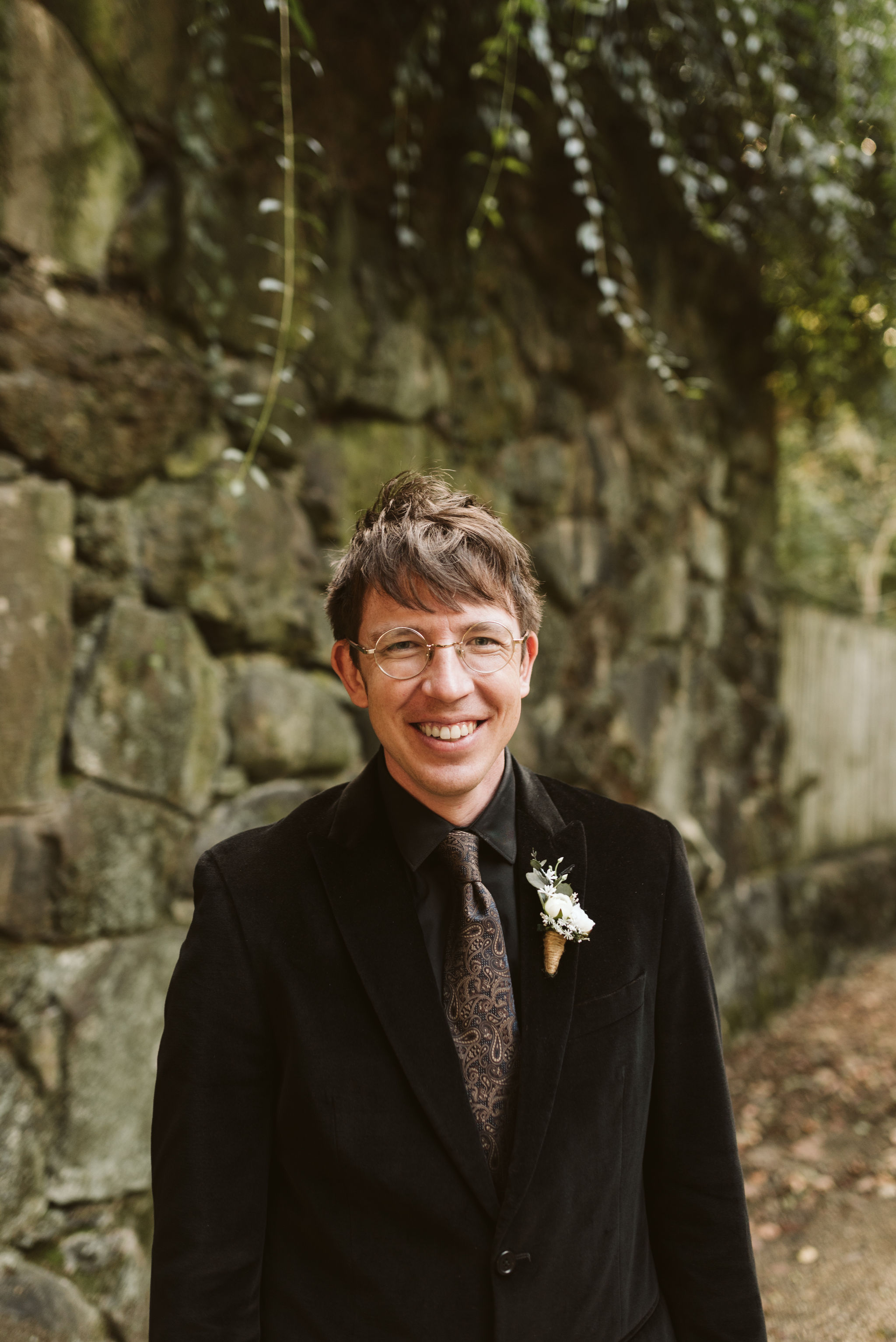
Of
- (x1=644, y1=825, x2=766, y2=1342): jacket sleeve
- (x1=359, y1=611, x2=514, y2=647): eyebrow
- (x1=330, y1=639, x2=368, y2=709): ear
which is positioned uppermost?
(x1=359, y1=611, x2=514, y2=647): eyebrow

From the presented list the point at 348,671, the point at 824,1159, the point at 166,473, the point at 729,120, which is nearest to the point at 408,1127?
the point at 348,671

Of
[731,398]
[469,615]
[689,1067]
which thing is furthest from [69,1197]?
[731,398]

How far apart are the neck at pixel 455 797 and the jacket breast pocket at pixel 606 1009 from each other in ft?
0.92

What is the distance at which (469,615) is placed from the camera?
1.25 meters

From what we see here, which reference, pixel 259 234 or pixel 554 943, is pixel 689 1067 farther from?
pixel 259 234

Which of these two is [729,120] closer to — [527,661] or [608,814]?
[527,661]

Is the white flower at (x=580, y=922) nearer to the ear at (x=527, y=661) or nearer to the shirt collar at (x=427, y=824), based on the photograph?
the shirt collar at (x=427, y=824)

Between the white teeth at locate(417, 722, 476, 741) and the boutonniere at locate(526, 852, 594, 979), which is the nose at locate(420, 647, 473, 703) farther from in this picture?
the boutonniere at locate(526, 852, 594, 979)

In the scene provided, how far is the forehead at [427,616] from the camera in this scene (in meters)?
1.24

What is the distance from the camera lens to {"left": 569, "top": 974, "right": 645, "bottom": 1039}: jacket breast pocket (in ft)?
4.14

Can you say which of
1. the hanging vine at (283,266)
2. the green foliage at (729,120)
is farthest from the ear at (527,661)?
the green foliage at (729,120)

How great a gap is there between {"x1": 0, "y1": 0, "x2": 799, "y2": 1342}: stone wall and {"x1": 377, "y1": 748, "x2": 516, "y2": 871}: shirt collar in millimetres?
1019

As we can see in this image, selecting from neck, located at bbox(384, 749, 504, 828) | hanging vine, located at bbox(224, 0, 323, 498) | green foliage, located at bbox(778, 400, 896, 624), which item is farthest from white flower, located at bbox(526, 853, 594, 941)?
green foliage, located at bbox(778, 400, 896, 624)

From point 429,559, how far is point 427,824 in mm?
348
